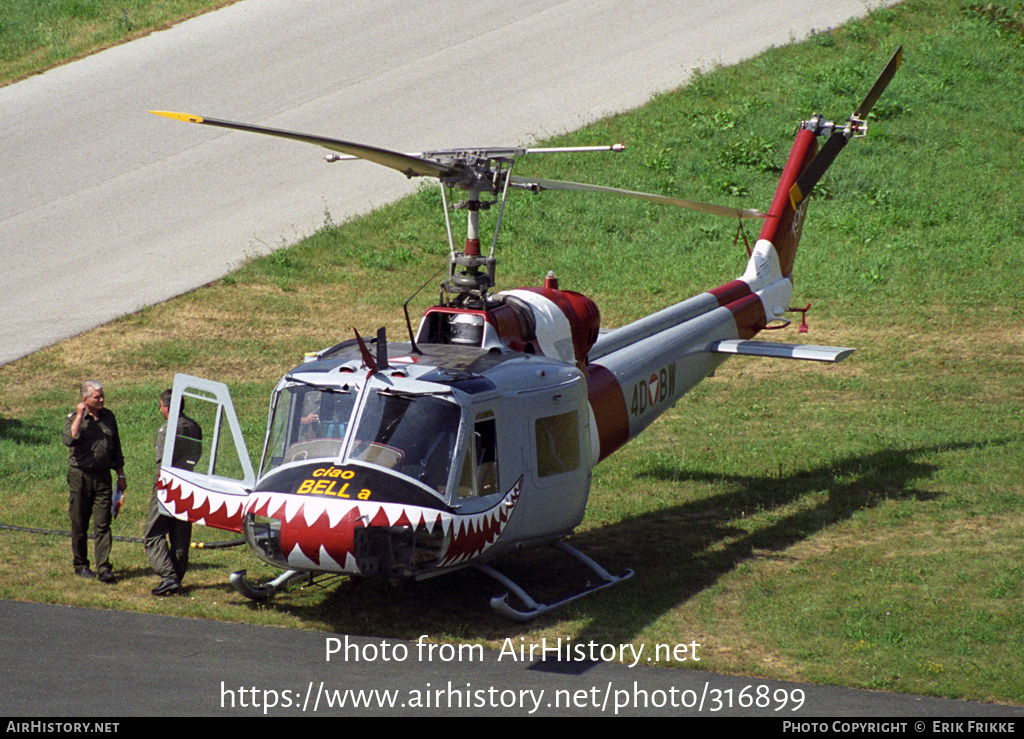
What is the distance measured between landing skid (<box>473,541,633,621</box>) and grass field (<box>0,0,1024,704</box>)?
0.12m

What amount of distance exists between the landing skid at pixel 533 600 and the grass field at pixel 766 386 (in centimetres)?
12

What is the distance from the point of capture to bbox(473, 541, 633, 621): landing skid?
30.1ft

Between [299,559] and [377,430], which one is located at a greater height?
[377,430]

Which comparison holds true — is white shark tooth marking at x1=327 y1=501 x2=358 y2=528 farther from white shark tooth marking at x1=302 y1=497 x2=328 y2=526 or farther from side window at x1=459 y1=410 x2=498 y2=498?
side window at x1=459 y1=410 x2=498 y2=498

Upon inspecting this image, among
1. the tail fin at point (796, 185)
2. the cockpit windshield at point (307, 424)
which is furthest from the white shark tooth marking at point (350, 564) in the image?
the tail fin at point (796, 185)

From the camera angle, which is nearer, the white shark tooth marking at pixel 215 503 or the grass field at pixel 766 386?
the white shark tooth marking at pixel 215 503

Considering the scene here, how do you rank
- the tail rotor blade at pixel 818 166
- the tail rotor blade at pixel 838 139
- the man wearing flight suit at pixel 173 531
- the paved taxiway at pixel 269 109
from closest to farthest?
the man wearing flight suit at pixel 173 531, the tail rotor blade at pixel 838 139, the tail rotor blade at pixel 818 166, the paved taxiway at pixel 269 109

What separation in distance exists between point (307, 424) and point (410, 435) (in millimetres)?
906

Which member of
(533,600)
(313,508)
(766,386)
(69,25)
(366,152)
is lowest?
(766,386)

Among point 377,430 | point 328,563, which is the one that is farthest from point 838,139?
point 328,563

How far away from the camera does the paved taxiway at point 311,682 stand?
7.61m

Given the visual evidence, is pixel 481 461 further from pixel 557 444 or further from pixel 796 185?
pixel 796 185

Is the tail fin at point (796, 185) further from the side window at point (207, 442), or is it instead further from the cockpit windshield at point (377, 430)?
the side window at point (207, 442)

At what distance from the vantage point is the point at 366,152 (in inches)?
324
